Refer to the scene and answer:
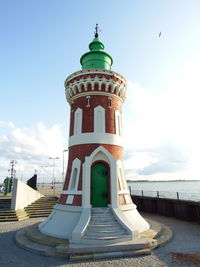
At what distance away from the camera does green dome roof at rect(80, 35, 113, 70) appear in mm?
15211

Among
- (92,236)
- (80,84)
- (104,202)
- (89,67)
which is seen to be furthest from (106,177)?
(89,67)

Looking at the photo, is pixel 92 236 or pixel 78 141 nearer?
pixel 92 236

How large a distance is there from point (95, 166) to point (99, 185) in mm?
1361

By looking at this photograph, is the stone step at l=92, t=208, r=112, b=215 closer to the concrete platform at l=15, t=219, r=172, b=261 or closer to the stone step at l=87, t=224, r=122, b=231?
the stone step at l=87, t=224, r=122, b=231

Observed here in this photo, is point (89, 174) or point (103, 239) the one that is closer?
point (103, 239)

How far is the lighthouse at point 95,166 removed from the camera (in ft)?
35.6

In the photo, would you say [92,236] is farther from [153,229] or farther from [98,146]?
[98,146]

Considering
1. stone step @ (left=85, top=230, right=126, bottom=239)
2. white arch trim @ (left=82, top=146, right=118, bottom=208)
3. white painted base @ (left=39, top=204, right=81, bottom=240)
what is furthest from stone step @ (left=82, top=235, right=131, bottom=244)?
white arch trim @ (left=82, top=146, right=118, bottom=208)

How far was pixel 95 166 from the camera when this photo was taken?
13.3m

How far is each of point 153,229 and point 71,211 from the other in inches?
224

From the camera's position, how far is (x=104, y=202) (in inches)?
503

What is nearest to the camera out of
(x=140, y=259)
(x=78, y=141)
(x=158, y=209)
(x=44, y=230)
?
(x=140, y=259)

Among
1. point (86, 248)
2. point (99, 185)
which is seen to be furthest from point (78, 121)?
point (86, 248)

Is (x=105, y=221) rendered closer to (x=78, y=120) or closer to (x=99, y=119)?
(x=99, y=119)
